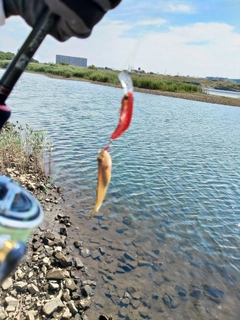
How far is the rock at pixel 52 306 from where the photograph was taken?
407cm

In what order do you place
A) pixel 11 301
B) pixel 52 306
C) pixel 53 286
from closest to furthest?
1. pixel 11 301
2. pixel 52 306
3. pixel 53 286

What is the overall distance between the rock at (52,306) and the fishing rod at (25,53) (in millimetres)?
3287

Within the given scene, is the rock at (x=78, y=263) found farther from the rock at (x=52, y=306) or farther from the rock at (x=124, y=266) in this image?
the rock at (x=52, y=306)

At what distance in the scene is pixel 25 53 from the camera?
1703mm

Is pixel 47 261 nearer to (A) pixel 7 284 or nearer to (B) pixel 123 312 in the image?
(A) pixel 7 284

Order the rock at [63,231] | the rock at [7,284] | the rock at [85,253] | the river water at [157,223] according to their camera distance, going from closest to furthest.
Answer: the rock at [7,284] → the river water at [157,223] → the rock at [85,253] → the rock at [63,231]

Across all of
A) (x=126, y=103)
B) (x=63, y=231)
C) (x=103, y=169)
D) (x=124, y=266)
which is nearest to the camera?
(x=126, y=103)

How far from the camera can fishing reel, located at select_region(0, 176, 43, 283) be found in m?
1.42

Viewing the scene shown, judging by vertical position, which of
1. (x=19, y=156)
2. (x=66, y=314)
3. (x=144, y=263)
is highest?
(x=19, y=156)

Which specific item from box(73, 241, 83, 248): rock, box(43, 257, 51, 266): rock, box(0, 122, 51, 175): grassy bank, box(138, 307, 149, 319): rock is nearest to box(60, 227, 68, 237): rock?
box(73, 241, 83, 248): rock

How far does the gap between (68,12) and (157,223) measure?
662 centimetres

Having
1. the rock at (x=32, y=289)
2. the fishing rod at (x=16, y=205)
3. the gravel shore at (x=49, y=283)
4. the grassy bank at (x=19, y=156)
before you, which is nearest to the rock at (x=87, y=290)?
the gravel shore at (x=49, y=283)

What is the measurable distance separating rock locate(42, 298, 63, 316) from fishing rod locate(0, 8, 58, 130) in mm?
3287

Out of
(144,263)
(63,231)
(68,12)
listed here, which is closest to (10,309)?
(63,231)
